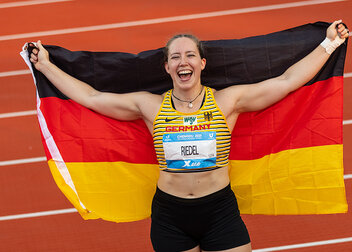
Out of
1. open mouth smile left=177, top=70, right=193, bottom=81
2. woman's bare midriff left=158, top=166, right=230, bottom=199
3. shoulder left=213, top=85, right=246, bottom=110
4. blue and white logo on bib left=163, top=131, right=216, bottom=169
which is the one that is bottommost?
woman's bare midriff left=158, top=166, right=230, bottom=199

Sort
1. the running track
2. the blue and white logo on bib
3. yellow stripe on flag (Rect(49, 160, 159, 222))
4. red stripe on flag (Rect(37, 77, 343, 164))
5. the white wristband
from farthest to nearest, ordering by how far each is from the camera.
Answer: the running track
yellow stripe on flag (Rect(49, 160, 159, 222))
red stripe on flag (Rect(37, 77, 343, 164))
the white wristband
the blue and white logo on bib

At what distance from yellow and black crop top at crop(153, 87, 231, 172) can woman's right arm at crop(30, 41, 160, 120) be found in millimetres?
205

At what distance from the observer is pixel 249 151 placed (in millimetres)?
2391

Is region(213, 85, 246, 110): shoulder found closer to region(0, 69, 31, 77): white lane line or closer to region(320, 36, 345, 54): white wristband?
region(320, 36, 345, 54): white wristband

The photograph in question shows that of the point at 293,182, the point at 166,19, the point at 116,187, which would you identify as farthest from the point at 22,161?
the point at 293,182

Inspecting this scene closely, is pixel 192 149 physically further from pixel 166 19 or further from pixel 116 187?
pixel 166 19

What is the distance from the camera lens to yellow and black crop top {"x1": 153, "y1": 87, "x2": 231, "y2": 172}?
2.04m

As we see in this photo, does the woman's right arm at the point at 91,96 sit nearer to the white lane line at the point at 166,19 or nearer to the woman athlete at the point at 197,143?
the woman athlete at the point at 197,143

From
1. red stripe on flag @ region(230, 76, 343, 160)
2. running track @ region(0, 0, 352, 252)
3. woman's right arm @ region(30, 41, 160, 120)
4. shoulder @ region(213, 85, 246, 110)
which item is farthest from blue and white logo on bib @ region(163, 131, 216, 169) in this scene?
running track @ region(0, 0, 352, 252)

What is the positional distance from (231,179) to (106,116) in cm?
77

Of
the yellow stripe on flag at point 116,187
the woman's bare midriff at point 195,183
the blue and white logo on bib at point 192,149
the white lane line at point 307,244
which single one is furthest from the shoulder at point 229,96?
the white lane line at point 307,244

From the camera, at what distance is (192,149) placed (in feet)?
6.70

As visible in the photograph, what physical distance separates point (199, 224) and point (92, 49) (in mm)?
1390

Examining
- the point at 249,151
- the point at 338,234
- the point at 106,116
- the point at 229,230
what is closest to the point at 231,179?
the point at 249,151
